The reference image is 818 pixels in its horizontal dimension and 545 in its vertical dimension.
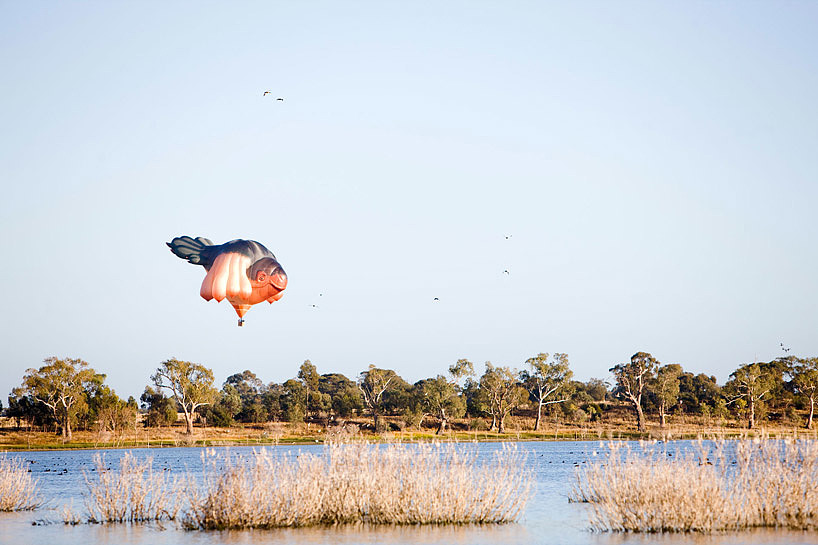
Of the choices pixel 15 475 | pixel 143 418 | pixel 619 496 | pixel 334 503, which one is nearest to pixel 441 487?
pixel 334 503

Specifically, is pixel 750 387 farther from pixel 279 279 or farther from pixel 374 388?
pixel 279 279

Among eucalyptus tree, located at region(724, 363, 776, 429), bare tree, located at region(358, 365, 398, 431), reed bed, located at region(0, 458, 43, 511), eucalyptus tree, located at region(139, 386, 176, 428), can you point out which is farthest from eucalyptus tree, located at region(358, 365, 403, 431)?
reed bed, located at region(0, 458, 43, 511)

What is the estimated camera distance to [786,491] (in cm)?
2175

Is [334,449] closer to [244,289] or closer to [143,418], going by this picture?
[244,289]

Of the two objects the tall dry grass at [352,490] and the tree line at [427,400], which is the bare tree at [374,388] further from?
the tall dry grass at [352,490]

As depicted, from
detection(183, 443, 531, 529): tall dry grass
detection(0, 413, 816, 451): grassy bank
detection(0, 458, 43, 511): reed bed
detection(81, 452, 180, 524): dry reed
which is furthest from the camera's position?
detection(0, 413, 816, 451): grassy bank

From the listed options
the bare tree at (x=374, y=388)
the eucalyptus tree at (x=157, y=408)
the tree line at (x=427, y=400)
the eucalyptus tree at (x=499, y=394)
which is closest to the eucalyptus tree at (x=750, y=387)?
the tree line at (x=427, y=400)

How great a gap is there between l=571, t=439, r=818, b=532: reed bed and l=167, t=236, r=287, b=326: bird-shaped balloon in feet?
36.4

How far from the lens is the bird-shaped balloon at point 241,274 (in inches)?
1035

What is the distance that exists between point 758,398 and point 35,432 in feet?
248

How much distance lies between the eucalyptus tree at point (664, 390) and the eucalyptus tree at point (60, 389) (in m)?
60.6

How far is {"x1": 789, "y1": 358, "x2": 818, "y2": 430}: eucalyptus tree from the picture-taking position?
3846 inches

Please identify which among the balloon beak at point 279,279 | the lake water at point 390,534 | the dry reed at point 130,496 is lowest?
the lake water at point 390,534

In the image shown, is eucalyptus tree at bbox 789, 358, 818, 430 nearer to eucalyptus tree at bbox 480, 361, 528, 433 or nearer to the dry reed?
eucalyptus tree at bbox 480, 361, 528, 433
